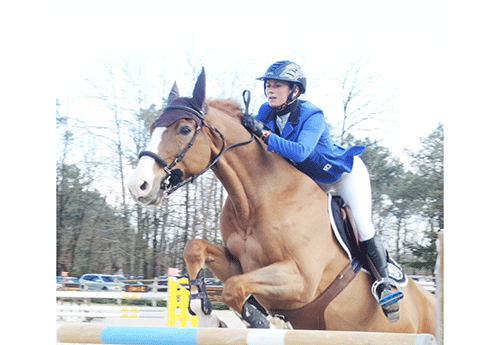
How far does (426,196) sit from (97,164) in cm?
496

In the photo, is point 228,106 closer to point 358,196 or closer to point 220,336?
point 358,196

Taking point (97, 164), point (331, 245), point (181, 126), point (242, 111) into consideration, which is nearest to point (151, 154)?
point (181, 126)

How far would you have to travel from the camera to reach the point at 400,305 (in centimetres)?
255

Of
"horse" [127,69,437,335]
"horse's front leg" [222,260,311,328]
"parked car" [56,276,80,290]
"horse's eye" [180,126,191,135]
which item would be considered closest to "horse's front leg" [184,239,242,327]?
"horse" [127,69,437,335]

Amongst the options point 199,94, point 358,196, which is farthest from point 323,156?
point 199,94

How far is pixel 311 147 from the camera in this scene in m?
2.25

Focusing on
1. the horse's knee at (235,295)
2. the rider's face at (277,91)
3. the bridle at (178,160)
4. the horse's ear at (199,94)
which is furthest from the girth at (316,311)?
the horse's ear at (199,94)

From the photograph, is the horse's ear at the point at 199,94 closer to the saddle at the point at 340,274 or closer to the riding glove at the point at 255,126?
the riding glove at the point at 255,126

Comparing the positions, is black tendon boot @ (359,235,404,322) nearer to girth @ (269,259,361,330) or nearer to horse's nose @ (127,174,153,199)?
girth @ (269,259,361,330)

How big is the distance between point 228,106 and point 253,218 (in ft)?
1.84

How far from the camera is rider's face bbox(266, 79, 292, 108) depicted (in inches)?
95.0

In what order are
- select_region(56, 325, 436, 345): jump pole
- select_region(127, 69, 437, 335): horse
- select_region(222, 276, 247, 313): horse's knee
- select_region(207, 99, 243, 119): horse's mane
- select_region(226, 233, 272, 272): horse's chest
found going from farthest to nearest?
select_region(207, 99, 243, 119): horse's mane < select_region(226, 233, 272, 272): horse's chest < select_region(127, 69, 437, 335): horse < select_region(222, 276, 247, 313): horse's knee < select_region(56, 325, 436, 345): jump pole

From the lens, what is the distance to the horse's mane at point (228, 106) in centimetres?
246
